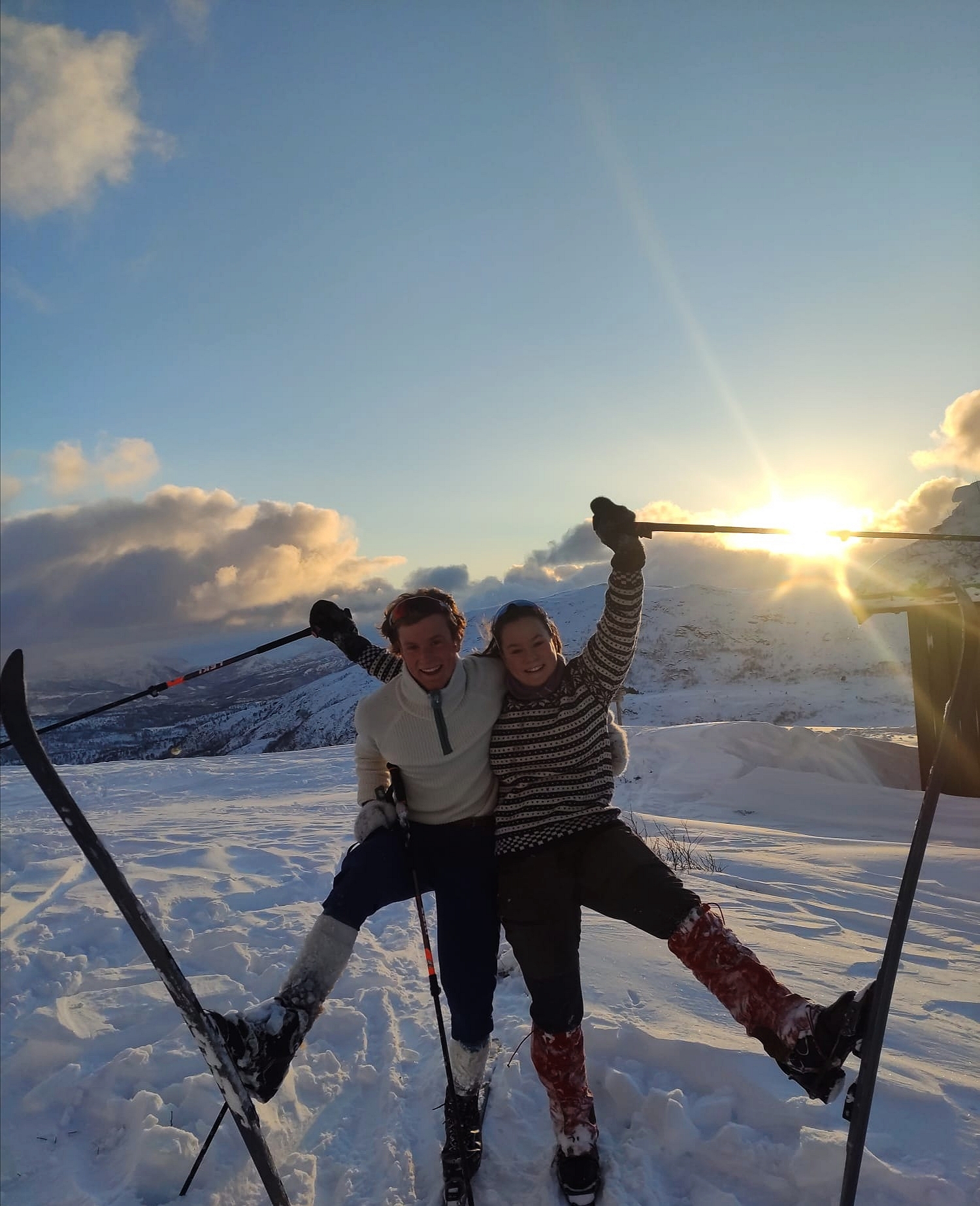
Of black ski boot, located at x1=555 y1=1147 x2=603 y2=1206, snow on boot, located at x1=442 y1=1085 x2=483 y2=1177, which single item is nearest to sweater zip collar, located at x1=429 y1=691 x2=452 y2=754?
snow on boot, located at x1=442 y1=1085 x2=483 y2=1177

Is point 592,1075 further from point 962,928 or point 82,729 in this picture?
point 82,729

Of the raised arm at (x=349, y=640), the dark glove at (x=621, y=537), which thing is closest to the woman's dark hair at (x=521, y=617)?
the dark glove at (x=621, y=537)

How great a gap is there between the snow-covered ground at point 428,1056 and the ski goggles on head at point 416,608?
6.93 feet

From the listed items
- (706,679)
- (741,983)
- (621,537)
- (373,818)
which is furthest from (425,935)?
(706,679)

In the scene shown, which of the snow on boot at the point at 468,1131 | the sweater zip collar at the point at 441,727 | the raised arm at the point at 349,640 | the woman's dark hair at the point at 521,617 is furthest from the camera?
the raised arm at the point at 349,640

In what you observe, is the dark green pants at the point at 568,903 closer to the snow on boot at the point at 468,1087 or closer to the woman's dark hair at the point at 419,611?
the snow on boot at the point at 468,1087

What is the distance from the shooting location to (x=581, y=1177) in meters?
2.51

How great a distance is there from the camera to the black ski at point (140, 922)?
2.13 m

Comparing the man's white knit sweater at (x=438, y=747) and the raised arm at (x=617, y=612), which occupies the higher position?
the raised arm at (x=617, y=612)

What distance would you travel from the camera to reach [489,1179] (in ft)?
8.86

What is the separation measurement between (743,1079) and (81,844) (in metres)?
2.63

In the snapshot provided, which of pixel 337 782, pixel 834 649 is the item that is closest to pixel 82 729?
pixel 834 649

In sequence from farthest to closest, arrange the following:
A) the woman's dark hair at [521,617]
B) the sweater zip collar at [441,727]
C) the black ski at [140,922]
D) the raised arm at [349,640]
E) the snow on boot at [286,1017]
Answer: the raised arm at [349,640] → the woman's dark hair at [521,617] → the sweater zip collar at [441,727] → the snow on boot at [286,1017] → the black ski at [140,922]

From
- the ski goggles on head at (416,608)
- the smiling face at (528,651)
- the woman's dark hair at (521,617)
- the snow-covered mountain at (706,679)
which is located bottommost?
the snow-covered mountain at (706,679)
